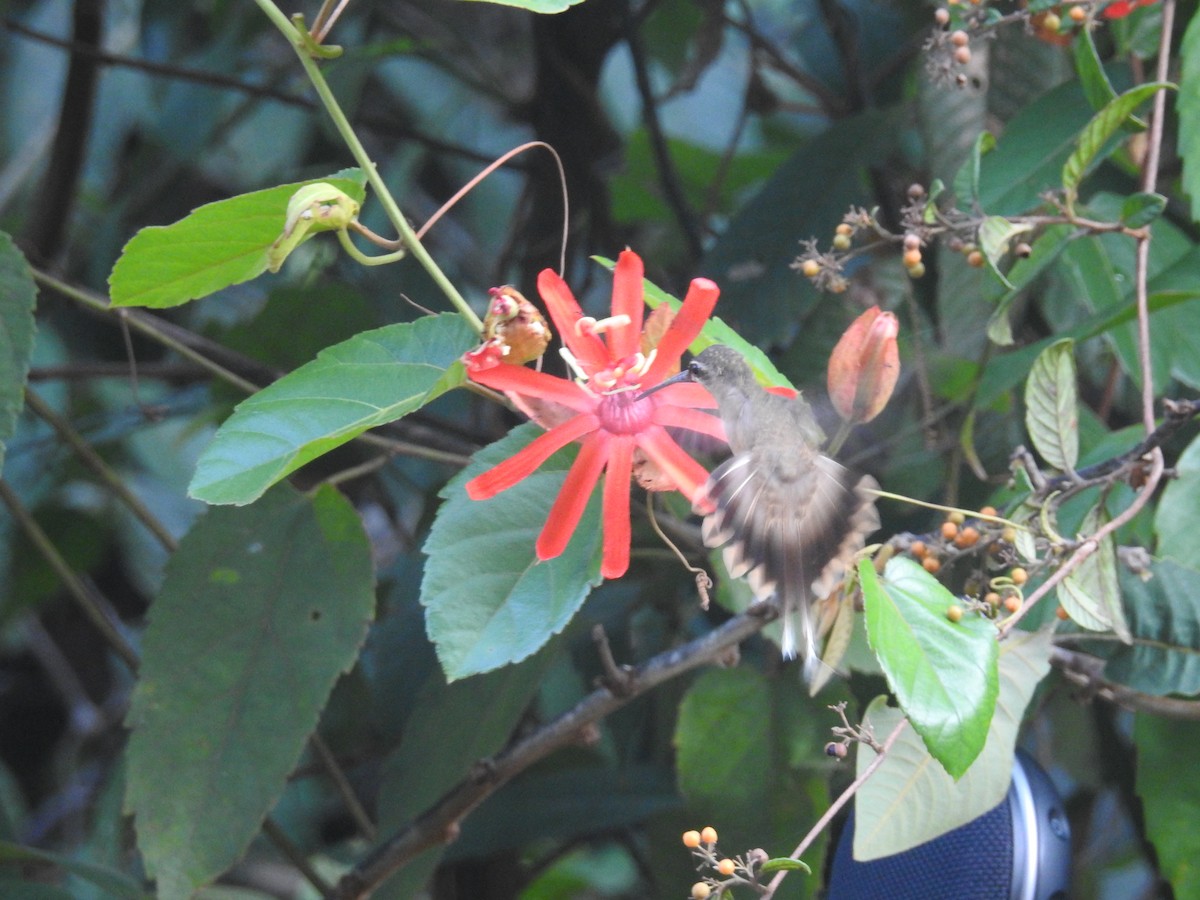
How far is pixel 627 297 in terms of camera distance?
711 millimetres

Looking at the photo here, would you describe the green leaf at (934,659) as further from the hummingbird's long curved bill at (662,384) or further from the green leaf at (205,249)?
the green leaf at (205,249)

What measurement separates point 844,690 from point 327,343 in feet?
2.52

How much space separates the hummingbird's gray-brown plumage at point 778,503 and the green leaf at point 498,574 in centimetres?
9

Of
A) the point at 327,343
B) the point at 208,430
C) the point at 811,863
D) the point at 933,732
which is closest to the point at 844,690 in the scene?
the point at 811,863

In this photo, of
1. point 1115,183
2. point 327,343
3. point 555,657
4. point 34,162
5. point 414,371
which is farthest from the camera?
point 34,162

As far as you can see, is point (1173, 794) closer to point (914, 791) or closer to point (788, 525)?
point (914, 791)

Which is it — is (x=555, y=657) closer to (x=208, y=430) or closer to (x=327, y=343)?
(x=327, y=343)

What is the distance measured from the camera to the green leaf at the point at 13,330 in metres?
0.81

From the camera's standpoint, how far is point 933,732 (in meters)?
0.60

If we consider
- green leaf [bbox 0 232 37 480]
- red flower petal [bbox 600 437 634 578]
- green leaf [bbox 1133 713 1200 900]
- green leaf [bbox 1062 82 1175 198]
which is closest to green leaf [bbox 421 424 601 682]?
red flower petal [bbox 600 437 634 578]

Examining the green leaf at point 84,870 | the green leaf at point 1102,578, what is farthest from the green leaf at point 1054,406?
the green leaf at point 84,870

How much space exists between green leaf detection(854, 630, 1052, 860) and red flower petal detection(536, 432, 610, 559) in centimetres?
21

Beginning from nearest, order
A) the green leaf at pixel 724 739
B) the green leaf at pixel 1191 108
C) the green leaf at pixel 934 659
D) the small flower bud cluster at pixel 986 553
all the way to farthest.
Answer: the green leaf at pixel 934 659 → the small flower bud cluster at pixel 986 553 → the green leaf at pixel 1191 108 → the green leaf at pixel 724 739

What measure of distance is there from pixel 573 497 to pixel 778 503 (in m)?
0.13
